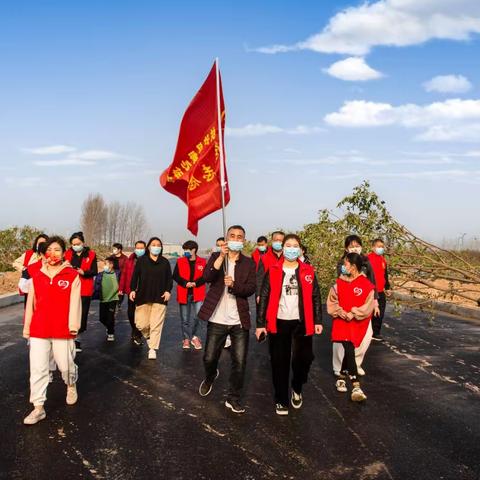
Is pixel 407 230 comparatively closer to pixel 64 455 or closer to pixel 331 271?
pixel 331 271

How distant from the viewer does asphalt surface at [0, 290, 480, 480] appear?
3.95m

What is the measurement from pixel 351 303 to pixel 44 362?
3.40 metres

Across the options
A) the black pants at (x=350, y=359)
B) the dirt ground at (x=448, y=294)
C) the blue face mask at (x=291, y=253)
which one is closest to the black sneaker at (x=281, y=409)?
the black pants at (x=350, y=359)

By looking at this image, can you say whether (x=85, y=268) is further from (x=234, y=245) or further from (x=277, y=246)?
(x=234, y=245)

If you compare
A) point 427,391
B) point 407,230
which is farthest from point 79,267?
point 407,230

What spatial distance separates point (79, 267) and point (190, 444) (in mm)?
4329

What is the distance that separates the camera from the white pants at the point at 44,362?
4.94 meters

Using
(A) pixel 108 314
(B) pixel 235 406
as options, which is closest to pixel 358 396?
(B) pixel 235 406

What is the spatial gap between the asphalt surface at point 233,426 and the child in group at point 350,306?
0.61m

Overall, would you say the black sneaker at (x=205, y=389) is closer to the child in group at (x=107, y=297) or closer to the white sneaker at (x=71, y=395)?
the white sneaker at (x=71, y=395)

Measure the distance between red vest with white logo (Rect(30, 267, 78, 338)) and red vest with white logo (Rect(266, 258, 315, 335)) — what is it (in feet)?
6.67

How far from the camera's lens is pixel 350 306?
241 inches

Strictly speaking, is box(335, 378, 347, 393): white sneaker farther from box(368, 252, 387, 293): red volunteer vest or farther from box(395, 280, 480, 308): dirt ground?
box(395, 280, 480, 308): dirt ground

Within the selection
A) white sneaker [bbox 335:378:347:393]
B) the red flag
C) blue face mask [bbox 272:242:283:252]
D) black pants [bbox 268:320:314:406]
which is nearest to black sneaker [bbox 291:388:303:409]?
black pants [bbox 268:320:314:406]
